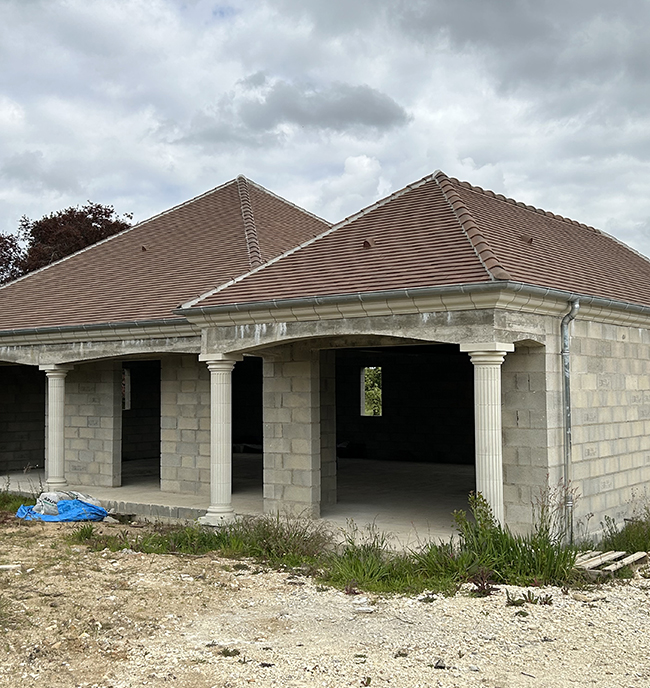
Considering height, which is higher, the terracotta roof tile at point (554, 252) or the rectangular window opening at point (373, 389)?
the terracotta roof tile at point (554, 252)

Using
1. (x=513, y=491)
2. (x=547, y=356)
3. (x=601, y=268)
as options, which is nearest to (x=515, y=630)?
(x=513, y=491)

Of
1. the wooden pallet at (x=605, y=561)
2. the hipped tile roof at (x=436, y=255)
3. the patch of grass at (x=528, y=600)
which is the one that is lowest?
the patch of grass at (x=528, y=600)

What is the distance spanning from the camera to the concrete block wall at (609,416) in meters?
Result: 10.8

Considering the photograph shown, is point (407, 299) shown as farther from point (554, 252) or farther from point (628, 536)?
point (628, 536)

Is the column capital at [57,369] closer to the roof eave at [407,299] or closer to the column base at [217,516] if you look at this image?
the roof eave at [407,299]

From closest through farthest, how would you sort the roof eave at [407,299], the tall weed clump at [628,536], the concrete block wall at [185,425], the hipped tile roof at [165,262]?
the roof eave at [407,299] → the tall weed clump at [628,536] → the hipped tile roof at [165,262] → the concrete block wall at [185,425]

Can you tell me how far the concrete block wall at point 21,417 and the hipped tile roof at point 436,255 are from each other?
29.5 ft

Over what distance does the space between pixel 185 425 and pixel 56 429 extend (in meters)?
2.40

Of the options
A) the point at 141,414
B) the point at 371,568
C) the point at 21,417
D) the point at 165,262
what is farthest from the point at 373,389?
the point at 371,568

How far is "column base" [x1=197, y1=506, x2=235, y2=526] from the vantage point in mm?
11617

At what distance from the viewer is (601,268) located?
13.1 metres

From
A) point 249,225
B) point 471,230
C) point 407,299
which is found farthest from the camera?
point 249,225

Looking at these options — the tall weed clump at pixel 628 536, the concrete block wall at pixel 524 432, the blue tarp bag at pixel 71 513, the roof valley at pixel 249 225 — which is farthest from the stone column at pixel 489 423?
the blue tarp bag at pixel 71 513

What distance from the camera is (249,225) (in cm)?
1586
